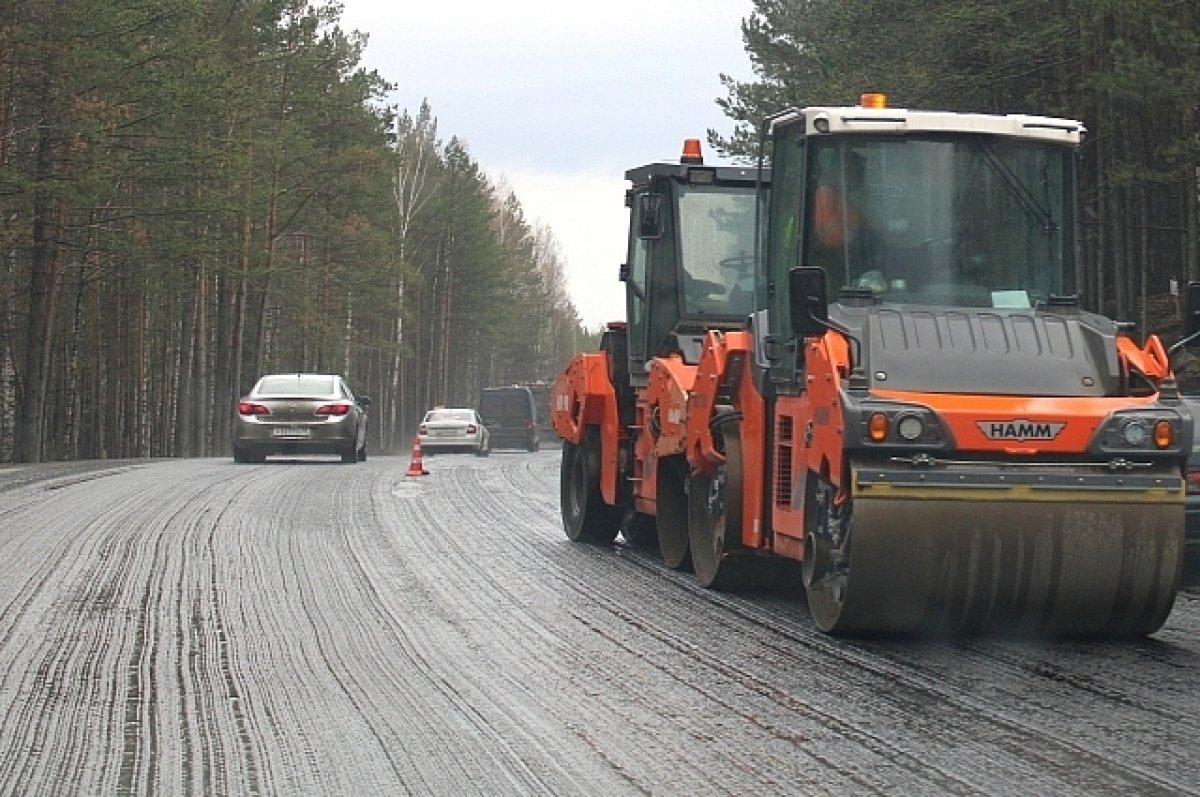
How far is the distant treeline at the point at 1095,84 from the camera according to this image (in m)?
29.0

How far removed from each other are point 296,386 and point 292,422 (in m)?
0.78

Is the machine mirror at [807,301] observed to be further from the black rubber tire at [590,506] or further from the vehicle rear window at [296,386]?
the vehicle rear window at [296,386]

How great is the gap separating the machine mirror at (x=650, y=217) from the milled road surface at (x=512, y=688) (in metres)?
2.53

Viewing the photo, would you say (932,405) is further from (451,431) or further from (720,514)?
(451,431)

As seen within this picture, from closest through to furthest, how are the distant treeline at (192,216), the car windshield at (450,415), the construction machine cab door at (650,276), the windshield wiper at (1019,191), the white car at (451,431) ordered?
the windshield wiper at (1019,191) < the construction machine cab door at (650,276) < the distant treeline at (192,216) < the white car at (451,431) < the car windshield at (450,415)

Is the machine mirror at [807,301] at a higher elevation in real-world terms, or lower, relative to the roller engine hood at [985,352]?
higher

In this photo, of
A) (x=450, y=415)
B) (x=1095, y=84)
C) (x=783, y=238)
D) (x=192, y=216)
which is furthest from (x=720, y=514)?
(x=450, y=415)

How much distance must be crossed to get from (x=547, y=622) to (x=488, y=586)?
181 cm

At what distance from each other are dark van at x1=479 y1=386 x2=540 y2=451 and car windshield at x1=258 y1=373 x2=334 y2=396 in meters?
25.2

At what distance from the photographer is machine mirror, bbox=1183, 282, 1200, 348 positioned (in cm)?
959

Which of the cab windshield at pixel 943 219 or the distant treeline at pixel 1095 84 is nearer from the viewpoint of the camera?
the cab windshield at pixel 943 219

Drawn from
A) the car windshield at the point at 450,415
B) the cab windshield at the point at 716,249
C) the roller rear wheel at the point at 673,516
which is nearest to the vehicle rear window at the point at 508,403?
the car windshield at the point at 450,415

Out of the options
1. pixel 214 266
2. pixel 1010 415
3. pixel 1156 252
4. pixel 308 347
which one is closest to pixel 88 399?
pixel 214 266

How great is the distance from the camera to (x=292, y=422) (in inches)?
1144
